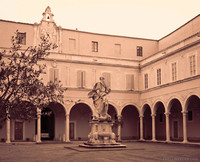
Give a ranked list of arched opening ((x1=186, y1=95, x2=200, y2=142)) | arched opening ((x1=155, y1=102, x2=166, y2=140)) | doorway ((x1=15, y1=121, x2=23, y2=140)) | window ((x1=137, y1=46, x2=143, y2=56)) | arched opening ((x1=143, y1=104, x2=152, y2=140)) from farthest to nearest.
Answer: window ((x1=137, y1=46, x2=143, y2=56)) → arched opening ((x1=143, y1=104, x2=152, y2=140)) → arched opening ((x1=155, y1=102, x2=166, y2=140)) → doorway ((x1=15, y1=121, x2=23, y2=140)) → arched opening ((x1=186, y1=95, x2=200, y2=142))

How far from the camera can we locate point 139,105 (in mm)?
35844

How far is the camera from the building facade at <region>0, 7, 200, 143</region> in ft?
104

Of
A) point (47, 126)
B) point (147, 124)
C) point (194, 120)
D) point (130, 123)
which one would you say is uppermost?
point (194, 120)

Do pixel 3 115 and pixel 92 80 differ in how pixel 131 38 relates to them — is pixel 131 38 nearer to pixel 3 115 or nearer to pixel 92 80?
pixel 92 80

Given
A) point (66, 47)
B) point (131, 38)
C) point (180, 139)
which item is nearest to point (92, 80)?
point (66, 47)

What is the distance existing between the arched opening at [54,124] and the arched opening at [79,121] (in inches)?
41.6

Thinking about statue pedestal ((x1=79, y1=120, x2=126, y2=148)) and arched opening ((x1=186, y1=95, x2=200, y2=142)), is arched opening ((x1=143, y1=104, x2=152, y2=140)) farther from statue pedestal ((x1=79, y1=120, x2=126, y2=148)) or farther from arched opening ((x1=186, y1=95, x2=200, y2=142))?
statue pedestal ((x1=79, y1=120, x2=126, y2=148))

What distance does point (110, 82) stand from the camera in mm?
34969

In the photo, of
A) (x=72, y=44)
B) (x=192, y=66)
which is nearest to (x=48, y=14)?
(x=72, y=44)

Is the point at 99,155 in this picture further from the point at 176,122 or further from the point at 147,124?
the point at 147,124

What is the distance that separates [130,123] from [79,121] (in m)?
6.23

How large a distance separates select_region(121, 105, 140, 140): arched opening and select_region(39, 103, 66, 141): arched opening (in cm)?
718

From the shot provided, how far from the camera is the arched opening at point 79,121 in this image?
35.9 metres

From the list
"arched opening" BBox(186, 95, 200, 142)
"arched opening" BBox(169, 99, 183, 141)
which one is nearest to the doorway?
"arched opening" BBox(169, 99, 183, 141)
